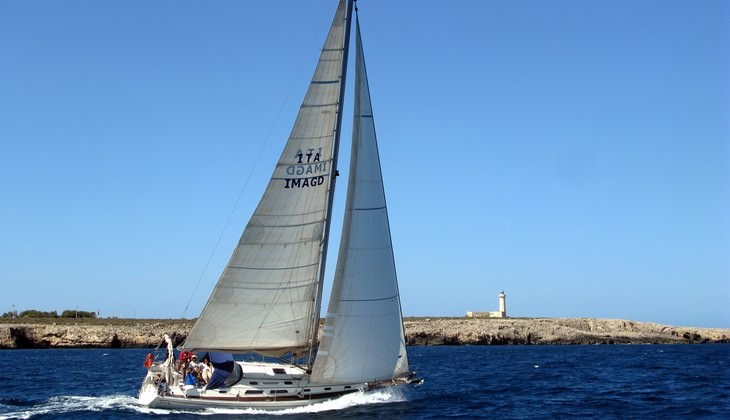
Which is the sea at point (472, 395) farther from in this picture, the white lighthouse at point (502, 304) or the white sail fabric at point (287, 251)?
the white lighthouse at point (502, 304)

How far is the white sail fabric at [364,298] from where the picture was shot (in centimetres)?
2791

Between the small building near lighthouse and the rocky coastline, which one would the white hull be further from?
the small building near lighthouse

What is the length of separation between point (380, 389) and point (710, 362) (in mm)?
41379

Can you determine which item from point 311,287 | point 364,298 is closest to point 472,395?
point 364,298

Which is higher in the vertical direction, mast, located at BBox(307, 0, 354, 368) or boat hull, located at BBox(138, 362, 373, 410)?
mast, located at BBox(307, 0, 354, 368)

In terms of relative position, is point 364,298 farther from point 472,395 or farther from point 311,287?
point 472,395

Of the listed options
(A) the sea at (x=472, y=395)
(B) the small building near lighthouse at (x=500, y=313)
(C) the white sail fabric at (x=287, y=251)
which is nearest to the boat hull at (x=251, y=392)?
(A) the sea at (x=472, y=395)

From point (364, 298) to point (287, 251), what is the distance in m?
3.37

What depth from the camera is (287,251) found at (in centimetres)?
2842

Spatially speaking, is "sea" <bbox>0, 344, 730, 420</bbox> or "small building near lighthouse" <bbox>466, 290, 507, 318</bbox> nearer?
"sea" <bbox>0, 344, 730, 420</bbox>

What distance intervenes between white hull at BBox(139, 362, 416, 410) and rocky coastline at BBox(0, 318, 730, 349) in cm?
6155

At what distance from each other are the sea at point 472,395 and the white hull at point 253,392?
0.31m

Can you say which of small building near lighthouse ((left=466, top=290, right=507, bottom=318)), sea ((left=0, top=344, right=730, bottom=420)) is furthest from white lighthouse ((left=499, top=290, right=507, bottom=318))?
sea ((left=0, top=344, right=730, bottom=420))

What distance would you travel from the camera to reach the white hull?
89.5 feet
